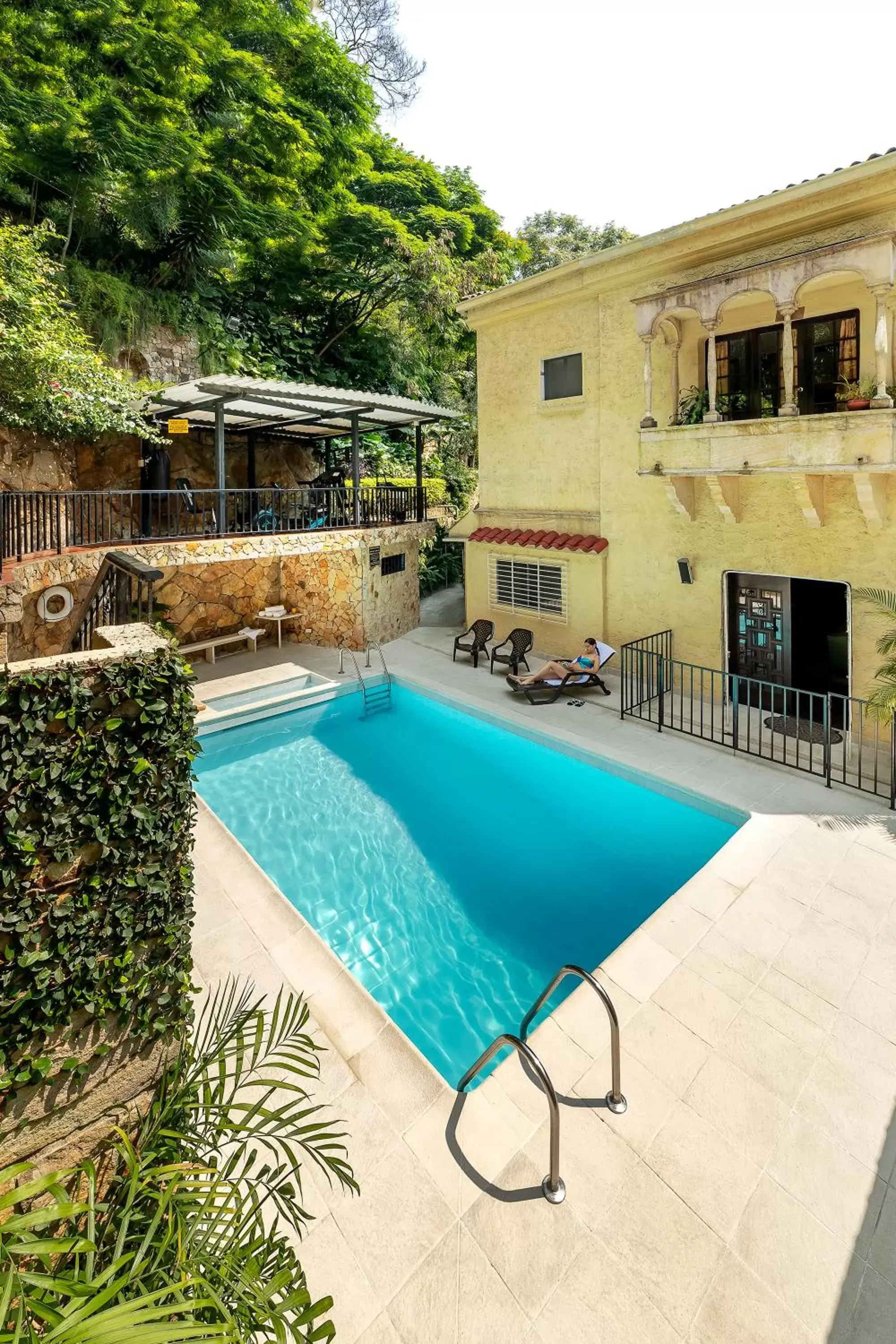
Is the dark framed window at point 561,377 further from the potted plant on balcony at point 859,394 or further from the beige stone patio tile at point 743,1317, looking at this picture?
the beige stone patio tile at point 743,1317

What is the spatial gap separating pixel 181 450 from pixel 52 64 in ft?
31.9

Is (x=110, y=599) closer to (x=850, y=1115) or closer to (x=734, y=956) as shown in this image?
(x=734, y=956)

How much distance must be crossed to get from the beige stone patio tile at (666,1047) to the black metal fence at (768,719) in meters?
5.14

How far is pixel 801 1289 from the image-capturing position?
3.57 meters

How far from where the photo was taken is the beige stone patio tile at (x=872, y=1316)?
337 centimetres

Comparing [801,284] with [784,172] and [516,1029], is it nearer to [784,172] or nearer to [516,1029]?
[784,172]

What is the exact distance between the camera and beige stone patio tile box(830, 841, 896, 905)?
6.97 meters

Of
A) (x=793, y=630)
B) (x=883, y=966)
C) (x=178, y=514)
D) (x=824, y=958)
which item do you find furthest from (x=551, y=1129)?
(x=178, y=514)

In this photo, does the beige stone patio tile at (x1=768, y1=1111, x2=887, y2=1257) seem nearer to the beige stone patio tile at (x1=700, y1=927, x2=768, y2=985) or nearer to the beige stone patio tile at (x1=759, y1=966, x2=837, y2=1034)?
the beige stone patio tile at (x1=759, y1=966, x2=837, y2=1034)

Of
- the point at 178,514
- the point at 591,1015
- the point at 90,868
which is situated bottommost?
the point at 591,1015

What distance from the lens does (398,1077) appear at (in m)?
4.91

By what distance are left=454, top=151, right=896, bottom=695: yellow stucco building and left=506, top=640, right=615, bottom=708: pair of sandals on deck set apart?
129 cm

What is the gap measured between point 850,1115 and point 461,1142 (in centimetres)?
278

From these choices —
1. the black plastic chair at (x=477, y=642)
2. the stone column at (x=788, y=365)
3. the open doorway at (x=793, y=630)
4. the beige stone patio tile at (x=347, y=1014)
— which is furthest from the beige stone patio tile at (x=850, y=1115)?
the black plastic chair at (x=477, y=642)
